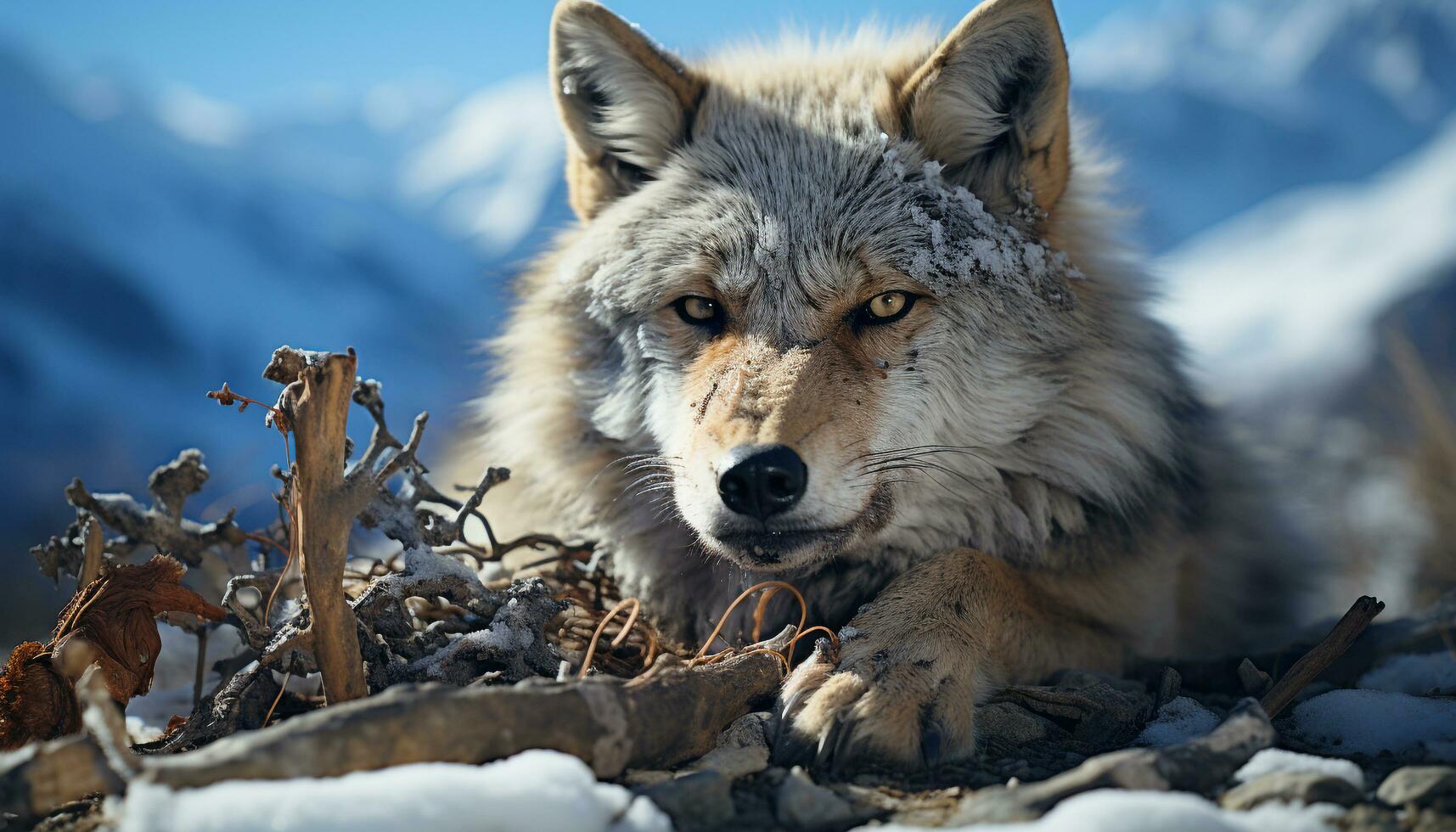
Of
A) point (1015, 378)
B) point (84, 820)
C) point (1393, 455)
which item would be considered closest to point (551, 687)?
point (84, 820)

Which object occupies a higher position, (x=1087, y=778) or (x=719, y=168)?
(x=719, y=168)

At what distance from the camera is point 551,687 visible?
1.66 metres

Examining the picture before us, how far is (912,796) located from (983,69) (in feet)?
6.46

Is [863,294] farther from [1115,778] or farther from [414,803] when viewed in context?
[414,803]

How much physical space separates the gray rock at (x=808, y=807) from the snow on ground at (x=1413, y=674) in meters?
1.76

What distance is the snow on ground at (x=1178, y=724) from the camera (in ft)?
6.55

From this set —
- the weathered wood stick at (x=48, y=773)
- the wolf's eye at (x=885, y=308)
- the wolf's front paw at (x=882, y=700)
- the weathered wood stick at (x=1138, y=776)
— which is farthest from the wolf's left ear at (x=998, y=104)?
the weathered wood stick at (x=48, y=773)

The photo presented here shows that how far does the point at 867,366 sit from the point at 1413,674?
5.63ft

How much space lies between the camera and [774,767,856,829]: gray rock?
60.4 inches

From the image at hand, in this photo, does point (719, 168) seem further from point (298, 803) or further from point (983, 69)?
point (298, 803)

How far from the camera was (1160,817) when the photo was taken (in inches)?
51.4

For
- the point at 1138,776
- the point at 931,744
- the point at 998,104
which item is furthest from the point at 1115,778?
the point at 998,104

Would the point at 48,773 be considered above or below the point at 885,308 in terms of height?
below

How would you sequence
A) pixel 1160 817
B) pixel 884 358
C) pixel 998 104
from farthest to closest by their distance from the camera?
pixel 998 104, pixel 884 358, pixel 1160 817
